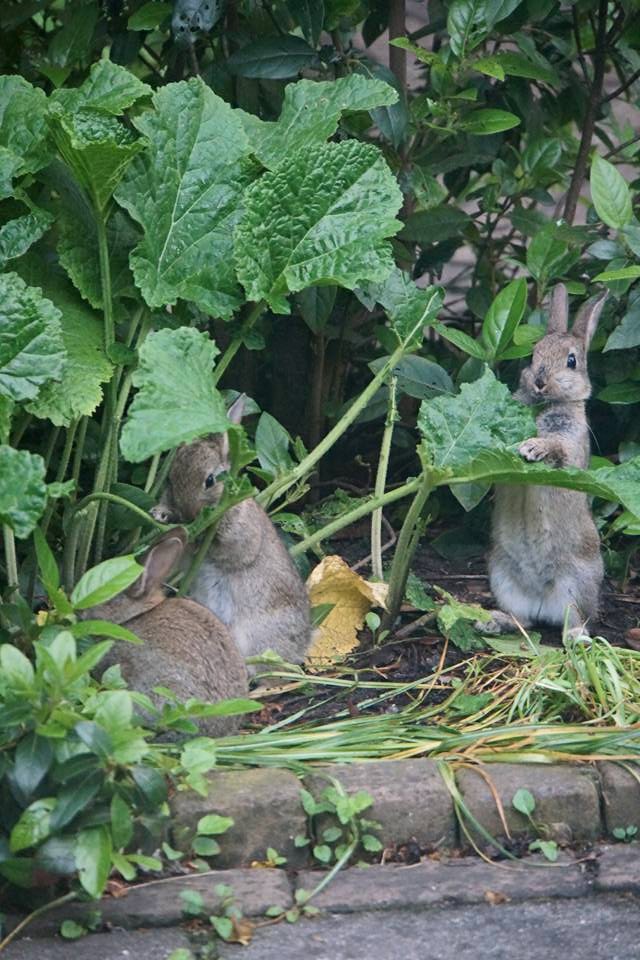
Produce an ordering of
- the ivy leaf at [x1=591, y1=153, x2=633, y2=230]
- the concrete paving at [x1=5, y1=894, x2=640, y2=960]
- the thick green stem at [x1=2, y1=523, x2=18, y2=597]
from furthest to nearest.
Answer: the ivy leaf at [x1=591, y1=153, x2=633, y2=230] < the thick green stem at [x1=2, y1=523, x2=18, y2=597] < the concrete paving at [x1=5, y1=894, x2=640, y2=960]

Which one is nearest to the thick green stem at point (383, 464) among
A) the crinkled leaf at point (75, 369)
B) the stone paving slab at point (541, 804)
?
the crinkled leaf at point (75, 369)

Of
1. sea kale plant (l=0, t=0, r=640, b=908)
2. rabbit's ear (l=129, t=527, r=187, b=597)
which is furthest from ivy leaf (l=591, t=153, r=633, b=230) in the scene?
rabbit's ear (l=129, t=527, r=187, b=597)

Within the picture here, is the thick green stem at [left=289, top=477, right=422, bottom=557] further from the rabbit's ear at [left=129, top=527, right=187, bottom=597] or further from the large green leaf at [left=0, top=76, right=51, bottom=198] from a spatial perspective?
the large green leaf at [left=0, top=76, right=51, bottom=198]

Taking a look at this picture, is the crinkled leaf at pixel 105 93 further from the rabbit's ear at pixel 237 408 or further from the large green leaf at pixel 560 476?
the large green leaf at pixel 560 476

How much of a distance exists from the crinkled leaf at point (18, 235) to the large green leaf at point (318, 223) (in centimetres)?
65

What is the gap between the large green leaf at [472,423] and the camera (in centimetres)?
510

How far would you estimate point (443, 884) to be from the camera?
4078mm

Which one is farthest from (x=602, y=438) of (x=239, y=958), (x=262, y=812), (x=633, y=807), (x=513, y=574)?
(x=239, y=958)

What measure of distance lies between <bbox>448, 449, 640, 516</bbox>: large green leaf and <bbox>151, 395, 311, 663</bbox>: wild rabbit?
83 cm

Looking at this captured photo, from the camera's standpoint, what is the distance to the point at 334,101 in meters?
5.18

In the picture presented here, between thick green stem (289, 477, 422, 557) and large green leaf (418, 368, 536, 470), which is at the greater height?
large green leaf (418, 368, 536, 470)

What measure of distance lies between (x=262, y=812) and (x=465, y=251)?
7445mm

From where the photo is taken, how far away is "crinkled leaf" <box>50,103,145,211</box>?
14.7 feet

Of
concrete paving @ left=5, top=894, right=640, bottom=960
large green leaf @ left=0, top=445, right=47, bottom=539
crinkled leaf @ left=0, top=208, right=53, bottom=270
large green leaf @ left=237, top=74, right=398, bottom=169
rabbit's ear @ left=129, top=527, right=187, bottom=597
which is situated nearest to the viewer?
concrete paving @ left=5, top=894, right=640, bottom=960
